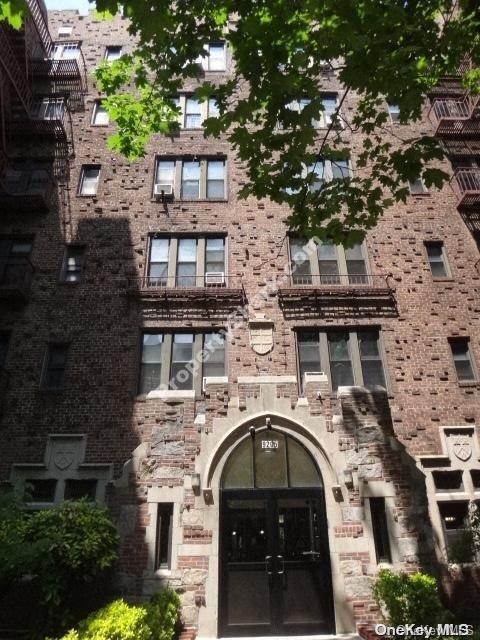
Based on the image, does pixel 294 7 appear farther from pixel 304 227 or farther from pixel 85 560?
pixel 85 560

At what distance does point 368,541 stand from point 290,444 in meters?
2.65

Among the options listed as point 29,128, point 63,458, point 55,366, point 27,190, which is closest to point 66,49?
point 29,128

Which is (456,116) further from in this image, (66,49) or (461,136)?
(66,49)

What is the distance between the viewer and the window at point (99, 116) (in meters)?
18.7

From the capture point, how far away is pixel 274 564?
968 centimetres

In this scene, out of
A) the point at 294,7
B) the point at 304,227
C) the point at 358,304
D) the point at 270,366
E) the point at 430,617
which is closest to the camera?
the point at 294,7

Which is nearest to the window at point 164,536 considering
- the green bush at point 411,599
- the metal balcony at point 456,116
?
the green bush at point 411,599

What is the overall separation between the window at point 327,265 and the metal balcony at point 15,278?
351 inches

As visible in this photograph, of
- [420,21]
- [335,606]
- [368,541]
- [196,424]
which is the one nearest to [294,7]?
[420,21]

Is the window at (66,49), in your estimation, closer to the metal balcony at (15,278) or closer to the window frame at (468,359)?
the metal balcony at (15,278)

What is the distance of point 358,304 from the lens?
14625mm

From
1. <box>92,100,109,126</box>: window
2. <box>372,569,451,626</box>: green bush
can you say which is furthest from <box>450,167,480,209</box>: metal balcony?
<box>92,100,109,126</box>: window

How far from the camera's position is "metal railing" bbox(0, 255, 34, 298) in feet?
48.9

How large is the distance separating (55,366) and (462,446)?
Answer: 12403 mm
